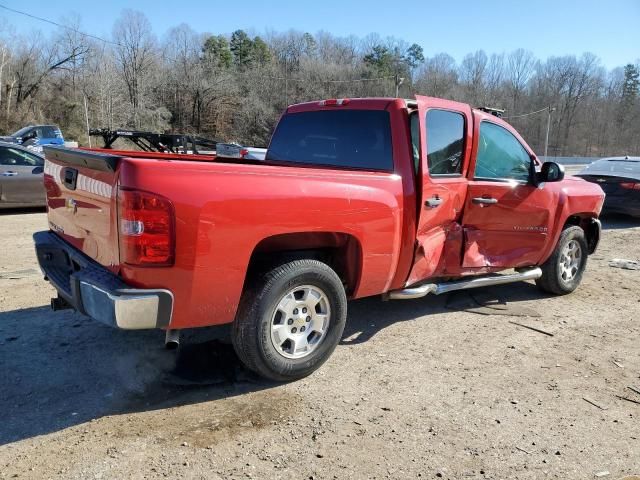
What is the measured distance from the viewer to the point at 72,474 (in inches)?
103

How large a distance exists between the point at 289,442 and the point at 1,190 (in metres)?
10.1

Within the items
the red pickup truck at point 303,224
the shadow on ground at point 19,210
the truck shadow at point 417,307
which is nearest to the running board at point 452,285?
the red pickup truck at point 303,224

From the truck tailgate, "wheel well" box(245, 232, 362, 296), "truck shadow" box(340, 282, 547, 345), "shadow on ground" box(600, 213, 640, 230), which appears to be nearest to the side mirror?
"truck shadow" box(340, 282, 547, 345)

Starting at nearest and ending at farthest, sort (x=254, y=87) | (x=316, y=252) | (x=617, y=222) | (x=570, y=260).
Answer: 1. (x=316, y=252)
2. (x=570, y=260)
3. (x=617, y=222)
4. (x=254, y=87)

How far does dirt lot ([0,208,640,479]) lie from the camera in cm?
281

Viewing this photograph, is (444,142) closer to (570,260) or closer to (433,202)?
(433,202)

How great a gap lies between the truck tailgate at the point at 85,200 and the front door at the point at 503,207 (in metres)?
3.05

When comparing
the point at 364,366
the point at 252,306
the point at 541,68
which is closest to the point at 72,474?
the point at 252,306

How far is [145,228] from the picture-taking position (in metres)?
2.87

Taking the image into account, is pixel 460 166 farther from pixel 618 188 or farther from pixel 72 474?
pixel 618 188

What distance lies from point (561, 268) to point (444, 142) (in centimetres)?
247

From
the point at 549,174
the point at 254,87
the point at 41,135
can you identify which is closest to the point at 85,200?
the point at 549,174

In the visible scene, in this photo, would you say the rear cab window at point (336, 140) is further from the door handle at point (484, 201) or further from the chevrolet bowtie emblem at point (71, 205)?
the chevrolet bowtie emblem at point (71, 205)

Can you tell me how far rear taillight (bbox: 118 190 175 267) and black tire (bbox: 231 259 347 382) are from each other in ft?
2.21
